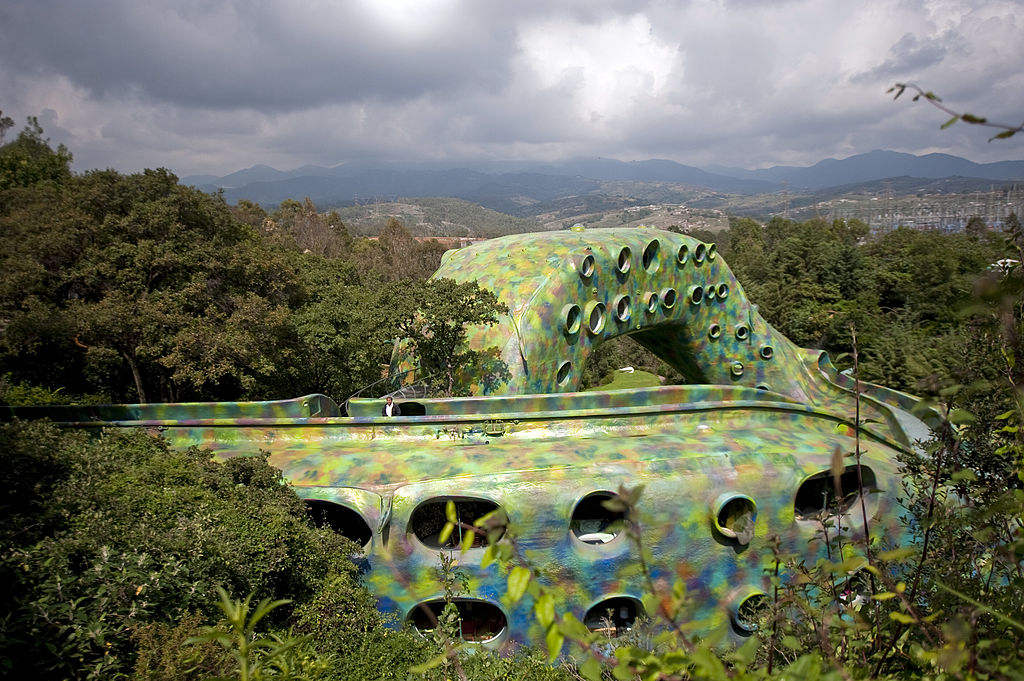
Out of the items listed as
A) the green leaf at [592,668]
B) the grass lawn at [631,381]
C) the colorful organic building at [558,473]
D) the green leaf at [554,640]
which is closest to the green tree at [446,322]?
the colorful organic building at [558,473]

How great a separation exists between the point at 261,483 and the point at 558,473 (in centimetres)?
456

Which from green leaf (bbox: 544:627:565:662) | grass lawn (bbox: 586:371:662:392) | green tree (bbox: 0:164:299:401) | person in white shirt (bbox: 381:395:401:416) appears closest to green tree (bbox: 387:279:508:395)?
person in white shirt (bbox: 381:395:401:416)

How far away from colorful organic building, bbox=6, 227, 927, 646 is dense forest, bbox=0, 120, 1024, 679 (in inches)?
30.0

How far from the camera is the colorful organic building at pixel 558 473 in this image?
353 inches

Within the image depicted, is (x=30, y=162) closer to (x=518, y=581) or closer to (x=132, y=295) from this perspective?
(x=132, y=295)

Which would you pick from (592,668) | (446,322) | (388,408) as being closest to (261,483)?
(388,408)

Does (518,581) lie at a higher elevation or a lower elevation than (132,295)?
higher

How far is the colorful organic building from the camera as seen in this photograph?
29.4ft

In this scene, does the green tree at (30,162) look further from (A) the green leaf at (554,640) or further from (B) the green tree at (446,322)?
(A) the green leaf at (554,640)

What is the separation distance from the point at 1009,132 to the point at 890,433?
13512 millimetres

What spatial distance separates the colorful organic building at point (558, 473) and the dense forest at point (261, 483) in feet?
2.50

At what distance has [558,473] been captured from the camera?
9.23 metres

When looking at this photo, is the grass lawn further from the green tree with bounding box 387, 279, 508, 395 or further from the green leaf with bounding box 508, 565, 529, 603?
the green leaf with bounding box 508, 565, 529, 603

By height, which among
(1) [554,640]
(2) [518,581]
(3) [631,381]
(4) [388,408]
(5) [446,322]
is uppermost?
(2) [518,581]
